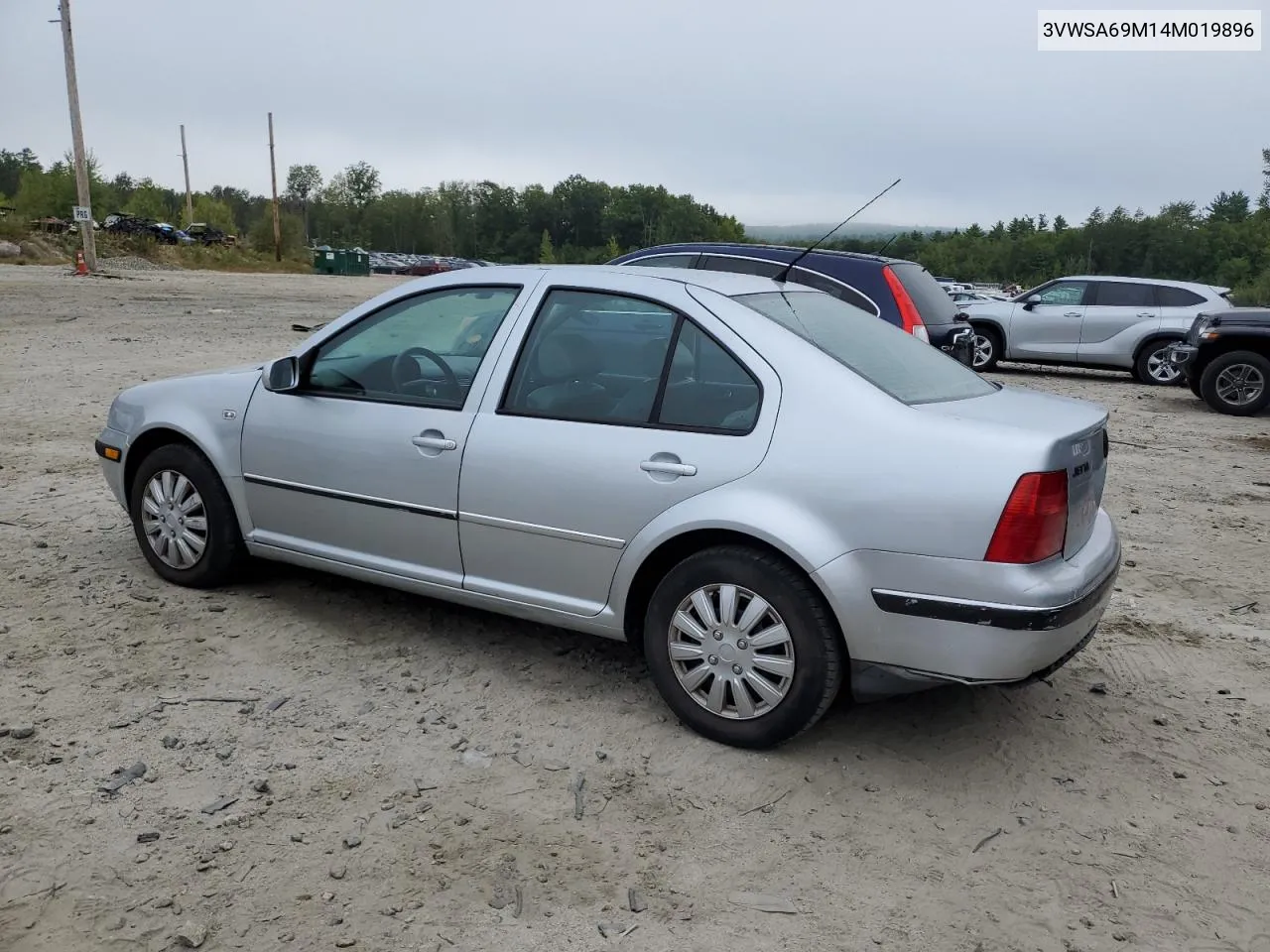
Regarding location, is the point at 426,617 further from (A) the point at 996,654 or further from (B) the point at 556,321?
(A) the point at 996,654

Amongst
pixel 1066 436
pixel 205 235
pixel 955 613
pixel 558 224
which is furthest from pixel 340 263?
pixel 955 613

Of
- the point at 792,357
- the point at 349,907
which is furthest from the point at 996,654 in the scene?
the point at 349,907

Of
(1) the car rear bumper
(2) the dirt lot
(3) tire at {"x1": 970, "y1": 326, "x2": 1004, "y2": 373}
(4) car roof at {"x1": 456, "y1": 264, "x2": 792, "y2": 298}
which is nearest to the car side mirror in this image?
(4) car roof at {"x1": 456, "y1": 264, "x2": 792, "y2": 298}

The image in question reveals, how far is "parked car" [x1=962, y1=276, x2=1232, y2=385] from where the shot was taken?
15414mm

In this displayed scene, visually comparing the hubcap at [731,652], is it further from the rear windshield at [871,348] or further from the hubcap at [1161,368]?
the hubcap at [1161,368]

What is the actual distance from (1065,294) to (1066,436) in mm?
14040

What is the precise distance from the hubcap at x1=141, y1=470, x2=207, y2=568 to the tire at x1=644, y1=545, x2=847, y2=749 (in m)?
2.30

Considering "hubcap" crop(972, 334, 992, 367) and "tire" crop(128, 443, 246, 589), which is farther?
"hubcap" crop(972, 334, 992, 367)

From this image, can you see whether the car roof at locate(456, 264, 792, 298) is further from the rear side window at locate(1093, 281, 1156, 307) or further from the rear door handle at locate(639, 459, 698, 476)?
the rear side window at locate(1093, 281, 1156, 307)

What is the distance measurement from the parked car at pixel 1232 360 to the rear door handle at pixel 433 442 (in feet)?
35.9

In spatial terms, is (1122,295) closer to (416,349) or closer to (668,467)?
(416,349)

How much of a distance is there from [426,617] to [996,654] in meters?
2.51

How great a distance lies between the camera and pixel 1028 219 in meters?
140

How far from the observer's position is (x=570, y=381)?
4008 mm
